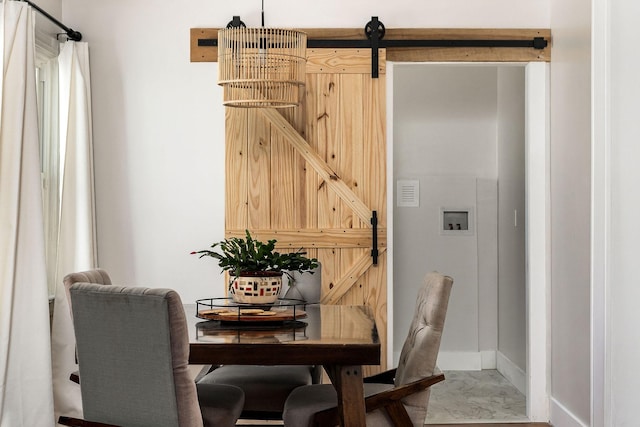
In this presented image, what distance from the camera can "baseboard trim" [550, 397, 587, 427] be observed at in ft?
14.7

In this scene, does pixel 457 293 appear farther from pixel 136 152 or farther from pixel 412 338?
pixel 412 338

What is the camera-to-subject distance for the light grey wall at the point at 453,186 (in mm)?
6566

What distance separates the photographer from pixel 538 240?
5.02 m

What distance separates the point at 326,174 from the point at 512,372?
224 cm

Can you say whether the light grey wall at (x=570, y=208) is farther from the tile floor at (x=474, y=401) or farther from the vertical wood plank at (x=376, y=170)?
the vertical wood plank at (x=376, y=170)

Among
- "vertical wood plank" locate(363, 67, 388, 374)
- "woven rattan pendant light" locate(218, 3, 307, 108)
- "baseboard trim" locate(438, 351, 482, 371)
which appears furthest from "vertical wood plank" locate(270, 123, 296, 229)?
"baseboard trim" locate(438, 351, 482, 371)

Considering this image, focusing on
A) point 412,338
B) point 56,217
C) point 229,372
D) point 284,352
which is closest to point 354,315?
point 412,338

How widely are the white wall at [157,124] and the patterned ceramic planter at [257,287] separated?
5.42ft

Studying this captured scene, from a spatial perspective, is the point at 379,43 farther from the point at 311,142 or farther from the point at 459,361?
the point at 459,361

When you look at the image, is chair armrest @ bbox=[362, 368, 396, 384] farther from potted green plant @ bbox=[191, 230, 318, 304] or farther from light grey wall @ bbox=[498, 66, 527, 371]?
light grey wall @ bbox=[498, 66, 527, 371]

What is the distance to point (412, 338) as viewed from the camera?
132 inches

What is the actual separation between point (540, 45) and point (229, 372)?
275 cm

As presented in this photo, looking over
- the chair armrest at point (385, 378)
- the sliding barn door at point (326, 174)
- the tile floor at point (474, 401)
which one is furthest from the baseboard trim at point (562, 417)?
the chair armrest at point (385, 378)

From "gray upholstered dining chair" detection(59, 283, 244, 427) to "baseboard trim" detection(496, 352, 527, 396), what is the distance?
3.64m
